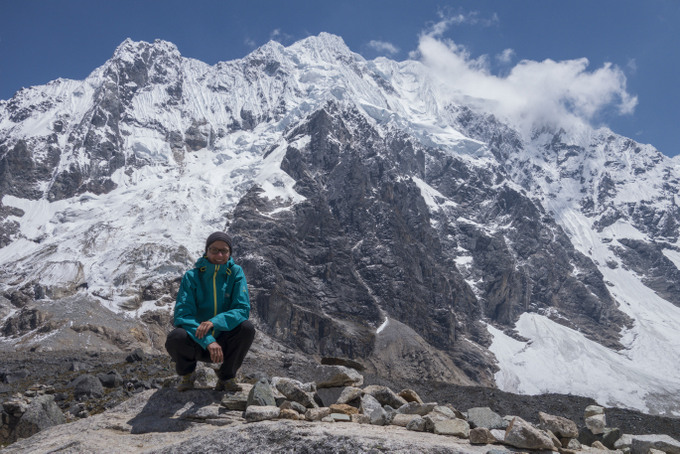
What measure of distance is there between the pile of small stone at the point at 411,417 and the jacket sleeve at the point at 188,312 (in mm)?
1130

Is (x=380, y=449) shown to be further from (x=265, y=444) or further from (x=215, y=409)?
(x=215, y=409)

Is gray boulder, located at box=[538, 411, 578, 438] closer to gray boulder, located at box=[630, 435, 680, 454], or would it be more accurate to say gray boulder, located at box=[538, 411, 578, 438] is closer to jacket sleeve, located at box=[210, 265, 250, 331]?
gray boulder, located at box=[630, 435, 680, 454]

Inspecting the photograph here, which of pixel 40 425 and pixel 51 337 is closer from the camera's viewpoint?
pixel 40 425

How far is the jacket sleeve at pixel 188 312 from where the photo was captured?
789 cm

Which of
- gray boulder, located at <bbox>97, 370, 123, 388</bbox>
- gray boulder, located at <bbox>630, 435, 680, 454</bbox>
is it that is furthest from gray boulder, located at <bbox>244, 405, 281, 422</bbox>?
gray boulder, located at <bbox>97, 370, 123, 388</bbox>

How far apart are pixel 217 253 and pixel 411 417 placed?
3997mm

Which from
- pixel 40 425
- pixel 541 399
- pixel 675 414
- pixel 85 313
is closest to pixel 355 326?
pixel 85 313

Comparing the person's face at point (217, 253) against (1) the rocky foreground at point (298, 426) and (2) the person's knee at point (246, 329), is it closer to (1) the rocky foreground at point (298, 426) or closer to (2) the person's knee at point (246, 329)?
(2) the person's knee at point (246, 329)

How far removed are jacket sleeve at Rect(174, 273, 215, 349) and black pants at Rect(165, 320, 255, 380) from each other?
0.10 metres

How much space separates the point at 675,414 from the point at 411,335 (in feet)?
260

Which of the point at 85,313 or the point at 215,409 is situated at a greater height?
the point at 215,409

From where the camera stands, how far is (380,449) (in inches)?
218

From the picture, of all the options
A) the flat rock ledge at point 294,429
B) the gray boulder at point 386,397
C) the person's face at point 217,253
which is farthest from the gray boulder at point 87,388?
the person's face at point 217,253

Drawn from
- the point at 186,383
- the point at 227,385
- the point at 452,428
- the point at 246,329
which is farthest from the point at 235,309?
the point at 452,428
